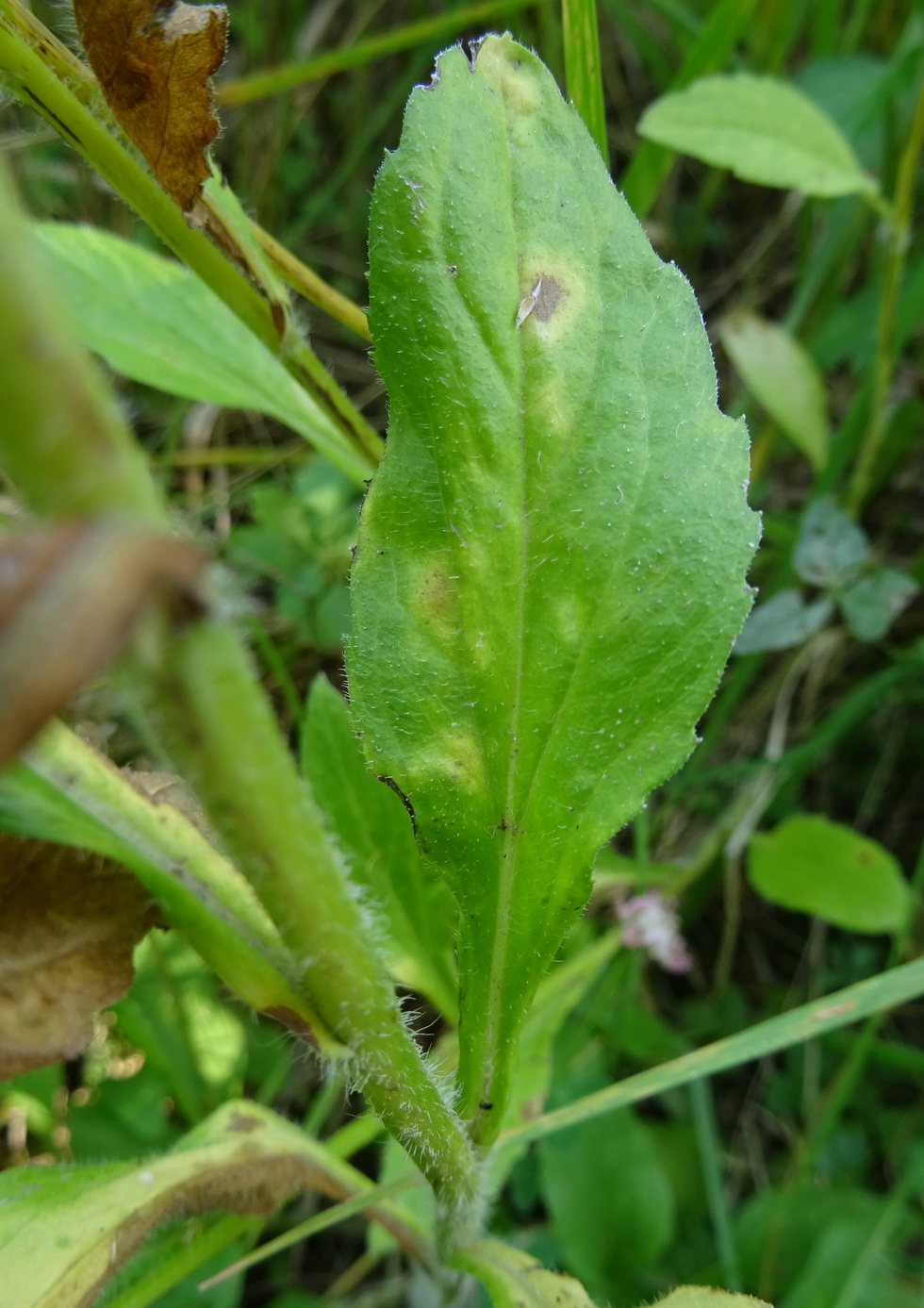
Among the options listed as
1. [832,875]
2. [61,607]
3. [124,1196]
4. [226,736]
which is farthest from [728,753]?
[61,607]

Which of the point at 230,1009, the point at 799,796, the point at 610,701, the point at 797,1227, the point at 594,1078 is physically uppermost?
the point at 610,701

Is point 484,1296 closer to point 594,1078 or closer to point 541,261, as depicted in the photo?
point 594,1078

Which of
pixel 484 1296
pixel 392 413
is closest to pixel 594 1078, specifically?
pixel 484 1296

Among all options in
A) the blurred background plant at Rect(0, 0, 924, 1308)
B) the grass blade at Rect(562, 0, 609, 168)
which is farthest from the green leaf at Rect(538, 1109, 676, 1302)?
the grass blade at Rect(562, 0, 609, 168)

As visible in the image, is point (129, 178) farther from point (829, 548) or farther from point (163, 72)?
point (829, 548)

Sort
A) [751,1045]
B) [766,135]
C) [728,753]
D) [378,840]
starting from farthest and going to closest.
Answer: [728,753], [766,135], [378,840], [751,1045]

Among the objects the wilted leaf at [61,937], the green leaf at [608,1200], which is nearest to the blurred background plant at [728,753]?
the green leaf at [608,1200]
